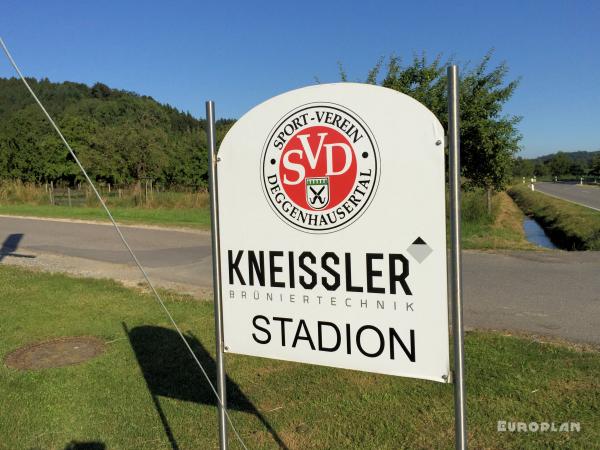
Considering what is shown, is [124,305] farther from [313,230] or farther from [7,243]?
[7,243]

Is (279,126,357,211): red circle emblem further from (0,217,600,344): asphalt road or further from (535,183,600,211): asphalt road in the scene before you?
(535,183,600,211): asphalt road

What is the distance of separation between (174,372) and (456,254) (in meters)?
3.12

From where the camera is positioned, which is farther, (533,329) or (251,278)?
(533,329)

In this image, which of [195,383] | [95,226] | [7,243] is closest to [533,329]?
[195,383]

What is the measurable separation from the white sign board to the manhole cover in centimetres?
295

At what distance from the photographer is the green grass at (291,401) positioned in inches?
120

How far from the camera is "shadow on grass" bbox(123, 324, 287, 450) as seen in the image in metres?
3.51

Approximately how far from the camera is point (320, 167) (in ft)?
6.36

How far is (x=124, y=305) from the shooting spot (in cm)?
626

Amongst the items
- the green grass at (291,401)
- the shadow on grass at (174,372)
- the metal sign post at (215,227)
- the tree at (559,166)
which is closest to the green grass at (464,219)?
the green grass at (291,401)

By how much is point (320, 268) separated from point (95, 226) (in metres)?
15.6

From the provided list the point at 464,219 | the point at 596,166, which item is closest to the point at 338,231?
the point at 464,219

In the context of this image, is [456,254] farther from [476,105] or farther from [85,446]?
[476,105]

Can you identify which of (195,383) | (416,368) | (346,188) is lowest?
(195,383)
